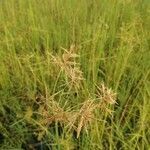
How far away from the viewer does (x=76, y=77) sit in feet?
4.09

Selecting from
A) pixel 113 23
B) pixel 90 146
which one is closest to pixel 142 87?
pixel 90 146

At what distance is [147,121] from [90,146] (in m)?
0.19

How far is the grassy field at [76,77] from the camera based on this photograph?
54.3 inches

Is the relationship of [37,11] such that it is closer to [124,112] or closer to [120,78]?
[120,78]

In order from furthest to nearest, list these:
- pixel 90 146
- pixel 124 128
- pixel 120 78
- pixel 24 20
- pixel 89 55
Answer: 1. pixel 24 20
2. pixel 89 55
3. pixel 120 78
4. pixel 124 128
5. pixel 90 146

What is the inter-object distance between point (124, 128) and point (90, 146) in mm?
161

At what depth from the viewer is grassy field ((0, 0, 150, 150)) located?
4.53 ft

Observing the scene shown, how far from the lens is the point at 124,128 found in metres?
1.53

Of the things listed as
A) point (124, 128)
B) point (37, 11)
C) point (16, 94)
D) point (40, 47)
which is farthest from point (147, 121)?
point (37, 11)

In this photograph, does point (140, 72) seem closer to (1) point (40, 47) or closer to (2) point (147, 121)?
(2) point (147, 121)

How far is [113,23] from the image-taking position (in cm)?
197

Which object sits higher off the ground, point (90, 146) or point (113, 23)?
point (113, 23)

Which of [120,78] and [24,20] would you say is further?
[24,20]

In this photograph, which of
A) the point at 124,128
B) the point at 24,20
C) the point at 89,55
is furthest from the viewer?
the point at 24,20
